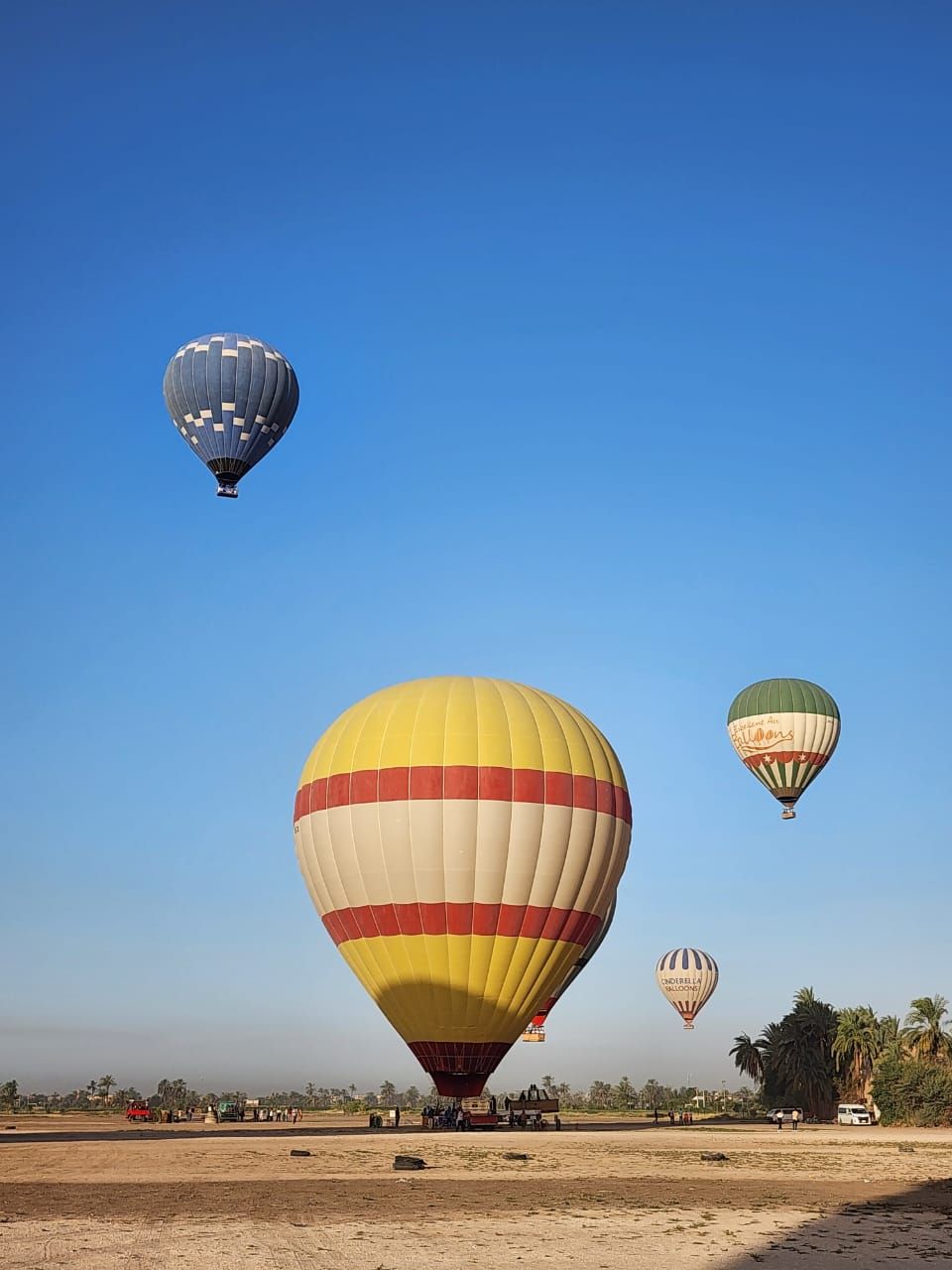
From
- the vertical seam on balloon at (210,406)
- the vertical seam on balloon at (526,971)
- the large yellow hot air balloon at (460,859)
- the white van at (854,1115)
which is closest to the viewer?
the large yellow hot air balloon at (460,859)

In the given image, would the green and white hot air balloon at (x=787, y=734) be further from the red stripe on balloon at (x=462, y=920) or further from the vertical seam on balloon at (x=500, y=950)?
the vertical seam on balloon at (x=500, y=950)

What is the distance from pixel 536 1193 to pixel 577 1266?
30.3 feet

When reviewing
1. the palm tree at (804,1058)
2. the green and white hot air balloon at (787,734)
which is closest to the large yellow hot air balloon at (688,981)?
the palm tree at (804,1058)

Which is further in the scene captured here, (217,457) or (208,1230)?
(217,457)

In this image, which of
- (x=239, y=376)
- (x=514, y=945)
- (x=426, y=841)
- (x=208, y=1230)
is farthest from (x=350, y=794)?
(x=208, y=1230)

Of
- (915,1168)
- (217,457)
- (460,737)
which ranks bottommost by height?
(915,1168)

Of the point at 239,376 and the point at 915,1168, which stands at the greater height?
the point at 239,376

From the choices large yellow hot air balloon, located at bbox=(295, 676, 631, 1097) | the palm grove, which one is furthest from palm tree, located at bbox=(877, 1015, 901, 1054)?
large yellow hot air balloon, located at bbox=(295, 676, 631, 1097)

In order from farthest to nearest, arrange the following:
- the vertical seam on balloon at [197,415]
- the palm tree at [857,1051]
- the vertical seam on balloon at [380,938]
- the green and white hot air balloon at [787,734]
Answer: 1. the palm tree at [857,1051]
2. the green and white hot air balloon at [787,734]
3. the vertical seam on balloon at [197,415]
4. the vertical seam on balloon at [380,938]

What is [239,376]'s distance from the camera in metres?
53.6

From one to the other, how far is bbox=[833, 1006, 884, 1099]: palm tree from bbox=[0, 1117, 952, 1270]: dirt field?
42781mm

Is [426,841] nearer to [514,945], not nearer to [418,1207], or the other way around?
[514,945]

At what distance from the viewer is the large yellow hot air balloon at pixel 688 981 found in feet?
279

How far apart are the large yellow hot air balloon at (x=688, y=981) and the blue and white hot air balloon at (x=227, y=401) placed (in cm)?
4741
